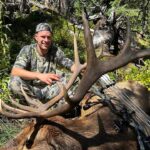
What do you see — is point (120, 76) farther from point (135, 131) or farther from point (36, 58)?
point (135, 131)

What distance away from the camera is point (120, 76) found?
12109 mm

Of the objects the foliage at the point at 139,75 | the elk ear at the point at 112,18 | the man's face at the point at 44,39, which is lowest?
the foliage at the point at 139,75

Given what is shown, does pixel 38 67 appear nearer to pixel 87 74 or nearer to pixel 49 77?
pixel 49 77

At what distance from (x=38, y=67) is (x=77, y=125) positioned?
2624 millimetres

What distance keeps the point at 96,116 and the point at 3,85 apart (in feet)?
13.2

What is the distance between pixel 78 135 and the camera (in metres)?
5.47

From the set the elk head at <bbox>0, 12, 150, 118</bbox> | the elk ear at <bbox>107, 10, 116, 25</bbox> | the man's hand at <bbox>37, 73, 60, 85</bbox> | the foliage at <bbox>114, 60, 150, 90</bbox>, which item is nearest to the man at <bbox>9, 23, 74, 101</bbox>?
the man's hand at <bbox>37, 73, 60, 85</bbox>

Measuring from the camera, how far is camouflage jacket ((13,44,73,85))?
314 inches

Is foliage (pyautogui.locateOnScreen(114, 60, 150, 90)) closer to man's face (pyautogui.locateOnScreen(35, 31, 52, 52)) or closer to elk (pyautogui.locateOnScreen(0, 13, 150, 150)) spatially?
man's face (pyautogui.locateOnScreen(35, 31, 52, 52))

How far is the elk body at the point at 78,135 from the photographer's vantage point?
520 cm

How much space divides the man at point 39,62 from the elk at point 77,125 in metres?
2.03

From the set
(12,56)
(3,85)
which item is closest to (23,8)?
(12,56)

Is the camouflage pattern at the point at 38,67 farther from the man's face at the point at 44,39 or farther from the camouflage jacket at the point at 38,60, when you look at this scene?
the man's face at the point at 44,39

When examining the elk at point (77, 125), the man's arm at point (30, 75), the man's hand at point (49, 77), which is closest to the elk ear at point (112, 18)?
the man's arm at point (30, 75)
